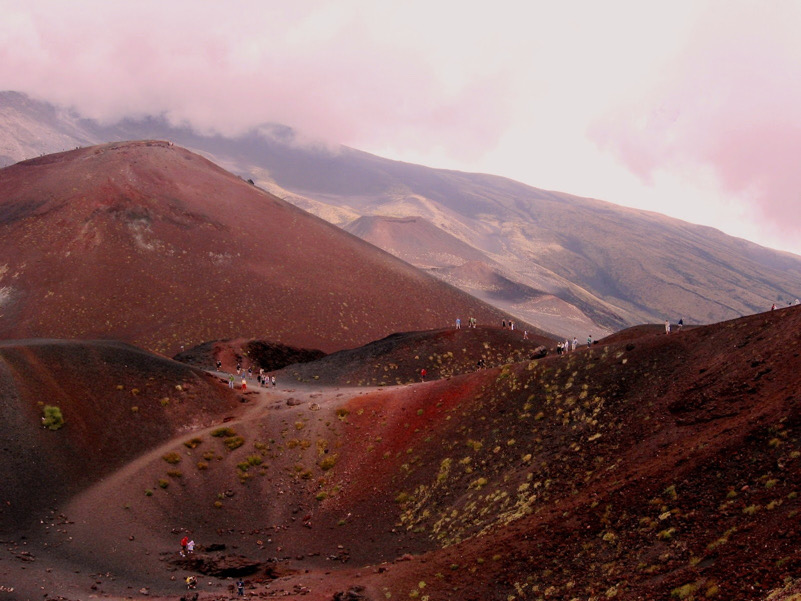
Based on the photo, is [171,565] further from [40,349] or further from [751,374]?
[751,374]

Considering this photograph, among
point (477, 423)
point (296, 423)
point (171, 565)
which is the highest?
point (477, 423)

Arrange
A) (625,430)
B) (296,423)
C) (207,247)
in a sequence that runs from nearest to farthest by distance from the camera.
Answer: (625,430) < (296,423) < (207,247)

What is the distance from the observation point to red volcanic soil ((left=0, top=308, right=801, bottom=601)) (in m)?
18.3

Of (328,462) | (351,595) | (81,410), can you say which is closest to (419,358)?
(328,462)

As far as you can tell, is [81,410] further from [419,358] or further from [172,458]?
[419,358]

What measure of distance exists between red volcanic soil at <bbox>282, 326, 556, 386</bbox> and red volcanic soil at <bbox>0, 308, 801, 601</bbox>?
14205 mm

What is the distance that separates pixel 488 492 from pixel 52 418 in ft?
82.5

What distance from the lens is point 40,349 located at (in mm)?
41375

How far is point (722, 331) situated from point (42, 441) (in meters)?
36.2

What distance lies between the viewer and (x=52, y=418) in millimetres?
35844

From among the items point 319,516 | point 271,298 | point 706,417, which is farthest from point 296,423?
point 271,298

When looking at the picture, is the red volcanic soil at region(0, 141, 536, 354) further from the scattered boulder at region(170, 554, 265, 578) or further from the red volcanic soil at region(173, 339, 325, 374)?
the scattered boulder at region(170, 554, 265, 578)

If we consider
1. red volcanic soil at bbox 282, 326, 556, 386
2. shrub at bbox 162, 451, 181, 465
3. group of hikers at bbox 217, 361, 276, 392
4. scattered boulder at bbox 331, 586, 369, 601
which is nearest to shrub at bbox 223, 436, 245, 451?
shrub at bbox 162, 451, 181, 465

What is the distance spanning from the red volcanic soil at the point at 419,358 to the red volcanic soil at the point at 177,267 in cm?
1829
